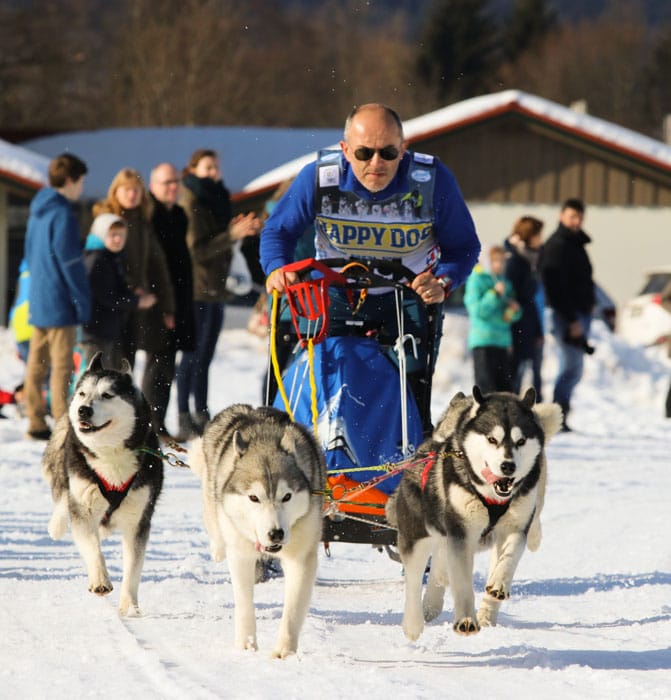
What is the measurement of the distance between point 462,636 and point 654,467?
4.93 m

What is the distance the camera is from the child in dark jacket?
849 cm

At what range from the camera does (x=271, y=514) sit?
3809 mm

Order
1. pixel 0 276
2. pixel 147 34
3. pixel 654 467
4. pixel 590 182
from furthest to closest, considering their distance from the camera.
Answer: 1. pixel 147 34
2. pixel 590 182
3. pixel 0 276
4. pixel 654 467

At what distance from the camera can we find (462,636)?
162 inches

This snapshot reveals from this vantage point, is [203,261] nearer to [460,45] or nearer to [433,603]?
[433,603]

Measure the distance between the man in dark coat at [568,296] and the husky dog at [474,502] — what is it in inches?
247

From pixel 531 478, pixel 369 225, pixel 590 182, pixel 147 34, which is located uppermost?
pixel 147 34

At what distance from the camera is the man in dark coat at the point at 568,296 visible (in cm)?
1055

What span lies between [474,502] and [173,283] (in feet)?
16.5

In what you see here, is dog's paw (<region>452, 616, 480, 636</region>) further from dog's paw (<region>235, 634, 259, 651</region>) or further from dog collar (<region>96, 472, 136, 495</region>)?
dog collar (<region>96, 472, 136, 495</region>)

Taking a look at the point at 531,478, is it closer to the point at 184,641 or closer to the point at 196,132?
the point at 184,641

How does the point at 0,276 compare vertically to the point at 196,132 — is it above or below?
below

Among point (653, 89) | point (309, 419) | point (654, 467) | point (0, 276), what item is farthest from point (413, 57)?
point (309, 419)

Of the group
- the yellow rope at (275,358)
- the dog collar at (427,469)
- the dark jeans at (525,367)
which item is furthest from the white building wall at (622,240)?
the dog collar at (427,469)
